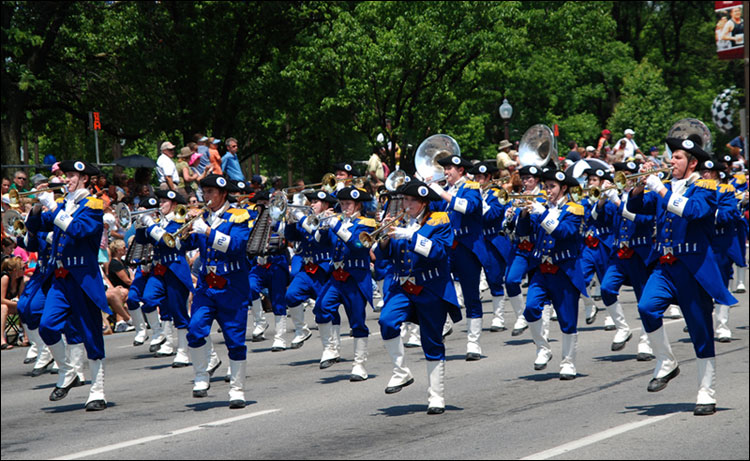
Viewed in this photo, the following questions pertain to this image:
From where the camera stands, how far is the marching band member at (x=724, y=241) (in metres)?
10.7

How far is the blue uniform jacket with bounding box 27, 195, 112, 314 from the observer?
1061 cm

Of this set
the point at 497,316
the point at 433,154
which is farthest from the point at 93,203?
the point at 497,316

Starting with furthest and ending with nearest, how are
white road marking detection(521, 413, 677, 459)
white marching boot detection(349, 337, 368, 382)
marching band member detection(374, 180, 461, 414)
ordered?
1. white marching boot detection(349, 337, 368, 382)
2. marching band member detection(374, 180, 461, 414)
3. white road marking detection(521, 413, 677, 459)

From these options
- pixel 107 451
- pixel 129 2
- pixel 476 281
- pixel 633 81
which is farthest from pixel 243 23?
pixel 633 81

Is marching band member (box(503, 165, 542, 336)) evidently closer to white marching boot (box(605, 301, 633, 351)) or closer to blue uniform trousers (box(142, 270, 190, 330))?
white marching boot (box(605, 301, 633, 351))

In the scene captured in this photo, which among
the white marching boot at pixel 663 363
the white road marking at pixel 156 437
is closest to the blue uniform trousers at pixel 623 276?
the white marching boot at pixel 663 363

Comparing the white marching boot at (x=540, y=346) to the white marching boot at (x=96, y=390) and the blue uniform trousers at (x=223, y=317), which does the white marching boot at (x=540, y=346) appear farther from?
the white marching boot at (x=96, y=390)

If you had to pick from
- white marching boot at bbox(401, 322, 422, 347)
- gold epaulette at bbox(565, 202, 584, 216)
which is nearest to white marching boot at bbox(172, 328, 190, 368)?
white marching boot at bbox(401, 322, 422, 347)

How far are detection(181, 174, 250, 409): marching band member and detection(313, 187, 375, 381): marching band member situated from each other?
5.54 ft

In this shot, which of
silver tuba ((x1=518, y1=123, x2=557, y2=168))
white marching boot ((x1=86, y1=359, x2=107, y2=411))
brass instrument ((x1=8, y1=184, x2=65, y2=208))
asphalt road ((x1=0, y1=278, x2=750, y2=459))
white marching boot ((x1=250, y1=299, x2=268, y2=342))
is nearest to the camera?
asphalt road ((x1=0, y1=278, x2=750, y2=459))

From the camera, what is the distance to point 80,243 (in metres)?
10.9

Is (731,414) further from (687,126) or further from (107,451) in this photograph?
(107,451)

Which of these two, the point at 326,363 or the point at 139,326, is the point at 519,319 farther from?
the point at 139,326

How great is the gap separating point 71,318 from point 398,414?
347 cm
